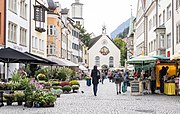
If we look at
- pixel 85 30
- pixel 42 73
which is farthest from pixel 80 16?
pixel 42 73

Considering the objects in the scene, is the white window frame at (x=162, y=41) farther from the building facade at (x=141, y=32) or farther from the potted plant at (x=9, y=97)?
the potted plant at (x=9, y=97)

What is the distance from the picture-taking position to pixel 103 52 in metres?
126

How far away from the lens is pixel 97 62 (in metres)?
127

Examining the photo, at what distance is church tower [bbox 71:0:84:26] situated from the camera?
427ft

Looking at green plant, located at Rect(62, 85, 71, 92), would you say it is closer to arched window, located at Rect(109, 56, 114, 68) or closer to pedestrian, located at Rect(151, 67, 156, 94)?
pedestrian, located at Rect(151, 67, 156, 94)

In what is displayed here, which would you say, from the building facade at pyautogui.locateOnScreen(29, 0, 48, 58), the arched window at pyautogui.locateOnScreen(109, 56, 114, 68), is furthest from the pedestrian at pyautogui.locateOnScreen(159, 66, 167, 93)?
the arched window at pyautogui.locateOnScreen(109, 56, 114, 68)

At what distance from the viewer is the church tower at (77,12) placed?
130250 millimetres

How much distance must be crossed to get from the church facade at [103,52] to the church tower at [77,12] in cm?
924

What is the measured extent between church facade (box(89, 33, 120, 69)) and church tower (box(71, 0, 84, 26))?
9244mm

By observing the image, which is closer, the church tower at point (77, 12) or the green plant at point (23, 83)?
the green plant at point (23, 83)

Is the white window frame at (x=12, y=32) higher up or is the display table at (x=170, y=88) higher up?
the white window frame at (x=12, y=32)

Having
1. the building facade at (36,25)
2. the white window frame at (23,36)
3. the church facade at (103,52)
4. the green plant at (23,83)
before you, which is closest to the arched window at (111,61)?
the church facade at (103,52)

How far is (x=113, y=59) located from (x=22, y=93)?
110 m

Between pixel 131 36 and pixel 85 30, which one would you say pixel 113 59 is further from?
pixel 131 36
